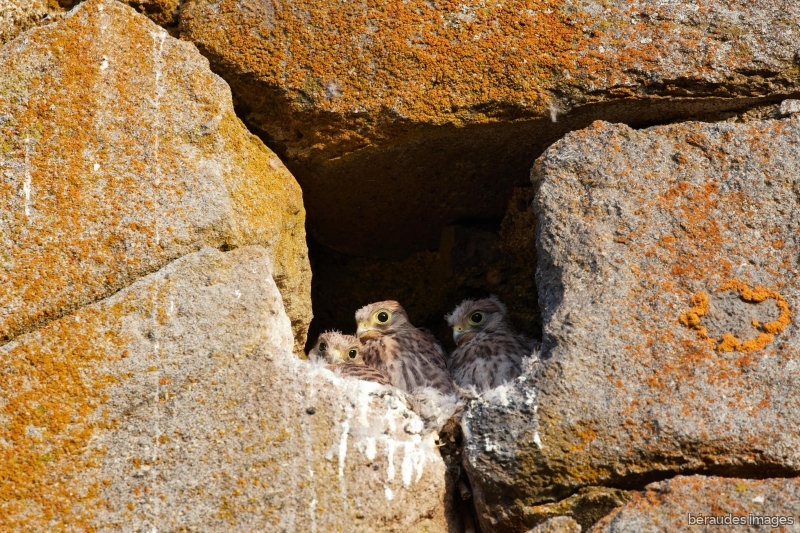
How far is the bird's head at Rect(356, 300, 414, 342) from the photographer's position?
4391mm

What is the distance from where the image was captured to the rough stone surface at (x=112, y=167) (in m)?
3.08

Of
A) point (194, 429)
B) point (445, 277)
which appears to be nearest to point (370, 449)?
point (194, 429)

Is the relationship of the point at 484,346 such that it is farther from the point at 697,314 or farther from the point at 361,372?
the point at 697,314

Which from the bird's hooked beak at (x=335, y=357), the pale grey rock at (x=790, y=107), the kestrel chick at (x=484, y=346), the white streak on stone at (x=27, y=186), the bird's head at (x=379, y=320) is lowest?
the bird's hooked beak at (x=335, y=357)

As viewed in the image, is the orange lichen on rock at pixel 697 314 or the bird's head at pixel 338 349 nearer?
the orange lichen on rock at pixel 697 314

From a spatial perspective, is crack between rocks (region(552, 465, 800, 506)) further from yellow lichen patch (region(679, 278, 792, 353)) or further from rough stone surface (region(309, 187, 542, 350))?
rough stone surface (region(309, 187, 542, 350))

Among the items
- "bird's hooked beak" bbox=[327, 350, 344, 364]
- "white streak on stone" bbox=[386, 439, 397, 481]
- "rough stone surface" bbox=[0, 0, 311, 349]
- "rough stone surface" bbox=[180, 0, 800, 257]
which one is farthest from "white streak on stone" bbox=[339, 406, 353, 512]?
"bird's hooked beak" bbox=[327, 350, 344, 364]

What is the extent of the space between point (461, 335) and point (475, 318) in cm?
10

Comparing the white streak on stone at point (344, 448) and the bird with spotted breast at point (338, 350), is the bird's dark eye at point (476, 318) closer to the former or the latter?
the bird with spotted breast at point (338, 350)

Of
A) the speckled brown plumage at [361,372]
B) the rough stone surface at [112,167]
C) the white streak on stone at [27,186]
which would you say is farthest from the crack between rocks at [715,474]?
the white streak on stone at [27,186]

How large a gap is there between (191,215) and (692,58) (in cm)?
184

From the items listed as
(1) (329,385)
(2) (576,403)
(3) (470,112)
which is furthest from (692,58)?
(1) (329,385)

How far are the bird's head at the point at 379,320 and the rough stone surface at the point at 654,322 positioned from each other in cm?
132

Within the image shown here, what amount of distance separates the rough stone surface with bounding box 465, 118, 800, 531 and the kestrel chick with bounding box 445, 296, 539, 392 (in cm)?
71
